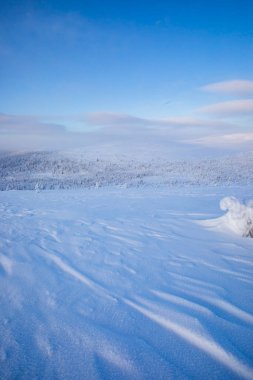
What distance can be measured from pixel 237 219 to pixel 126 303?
373 cm

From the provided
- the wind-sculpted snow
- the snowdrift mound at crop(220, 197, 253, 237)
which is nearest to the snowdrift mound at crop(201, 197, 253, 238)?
the snowdrift mound at crop(220, 197, 253, 237)

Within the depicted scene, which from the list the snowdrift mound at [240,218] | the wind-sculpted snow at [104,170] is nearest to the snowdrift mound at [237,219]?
the snowdrift mound at [240,218]

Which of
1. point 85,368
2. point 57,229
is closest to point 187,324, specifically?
point 85,368

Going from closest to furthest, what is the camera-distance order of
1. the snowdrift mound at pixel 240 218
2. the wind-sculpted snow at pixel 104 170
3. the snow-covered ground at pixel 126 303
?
1. the snow-covered ground at pixel 126 303
2. the snowdrift mound at pixel 240 218
3. the wind-sculpted snow at pixel 104 170

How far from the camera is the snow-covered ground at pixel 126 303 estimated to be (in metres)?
2.03

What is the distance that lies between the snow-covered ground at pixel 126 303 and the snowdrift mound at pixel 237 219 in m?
0.08

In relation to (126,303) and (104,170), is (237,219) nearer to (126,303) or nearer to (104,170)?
(126,303)

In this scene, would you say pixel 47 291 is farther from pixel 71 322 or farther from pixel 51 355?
pixel 51 355

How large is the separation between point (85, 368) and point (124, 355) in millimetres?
349

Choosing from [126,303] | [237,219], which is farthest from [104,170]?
[126,303]

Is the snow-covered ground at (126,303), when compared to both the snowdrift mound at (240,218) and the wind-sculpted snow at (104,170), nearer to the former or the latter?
the snowdrift mound at (240,218)

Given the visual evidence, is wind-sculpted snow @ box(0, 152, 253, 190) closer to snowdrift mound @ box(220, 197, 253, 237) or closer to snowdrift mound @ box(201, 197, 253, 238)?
snowdrift mound @ box(201, 197, 253, 238)

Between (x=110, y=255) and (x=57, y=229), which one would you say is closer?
(x=110, y=255)

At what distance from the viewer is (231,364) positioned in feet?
6.54
